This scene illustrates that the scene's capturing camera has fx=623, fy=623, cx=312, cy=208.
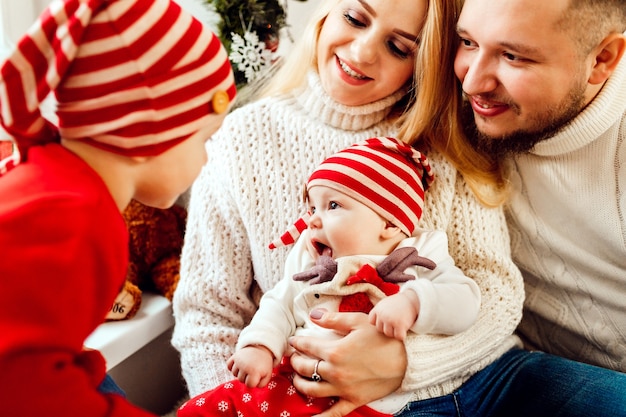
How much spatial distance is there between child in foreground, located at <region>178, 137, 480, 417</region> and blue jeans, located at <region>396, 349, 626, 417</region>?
172 mm

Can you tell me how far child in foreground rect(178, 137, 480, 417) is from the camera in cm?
103

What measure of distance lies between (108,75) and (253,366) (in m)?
0.50

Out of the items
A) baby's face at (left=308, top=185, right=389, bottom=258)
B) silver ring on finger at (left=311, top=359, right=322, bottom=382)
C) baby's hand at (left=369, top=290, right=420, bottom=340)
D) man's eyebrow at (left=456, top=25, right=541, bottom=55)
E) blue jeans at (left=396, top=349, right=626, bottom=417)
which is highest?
man's eyebrow at (left=456, top=25, right=541, bottom=55)

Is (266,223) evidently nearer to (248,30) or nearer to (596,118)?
(248,30)

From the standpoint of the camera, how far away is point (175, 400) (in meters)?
1.79

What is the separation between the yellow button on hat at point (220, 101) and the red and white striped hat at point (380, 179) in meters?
0.32

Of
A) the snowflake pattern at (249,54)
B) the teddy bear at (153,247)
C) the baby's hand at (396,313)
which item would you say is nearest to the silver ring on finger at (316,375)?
the baby's hand at (396,313)

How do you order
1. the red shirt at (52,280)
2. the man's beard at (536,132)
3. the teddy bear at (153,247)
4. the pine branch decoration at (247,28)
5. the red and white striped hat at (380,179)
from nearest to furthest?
1. the red shirt at (52,280)
2. the red and white striped hat at (380,179)
3. the man's beard at (536,132)
4. the pine branch decoration at (247,28)
5. the teddy bear at (153,247)

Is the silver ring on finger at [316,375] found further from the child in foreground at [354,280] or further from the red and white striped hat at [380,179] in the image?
the red and white striped hat at [380,179]

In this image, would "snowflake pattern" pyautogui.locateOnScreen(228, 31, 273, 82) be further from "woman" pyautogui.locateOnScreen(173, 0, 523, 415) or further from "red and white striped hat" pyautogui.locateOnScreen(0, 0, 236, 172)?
"red and white striped hat" pyautogui.locateOnScreen(0, 0, 236, 172)

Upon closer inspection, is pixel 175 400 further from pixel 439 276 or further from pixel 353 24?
pixel 353 24

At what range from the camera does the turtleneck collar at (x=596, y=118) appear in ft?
4.17

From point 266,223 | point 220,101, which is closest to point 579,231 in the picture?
point 266,223

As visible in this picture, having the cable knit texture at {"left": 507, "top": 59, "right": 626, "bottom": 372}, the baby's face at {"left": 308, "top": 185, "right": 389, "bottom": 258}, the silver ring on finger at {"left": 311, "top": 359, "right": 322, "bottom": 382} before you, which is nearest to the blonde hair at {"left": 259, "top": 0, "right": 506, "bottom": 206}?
the cable knit texture at {"left": 507, "top": 59, "right": 626, "bottom": 372}
